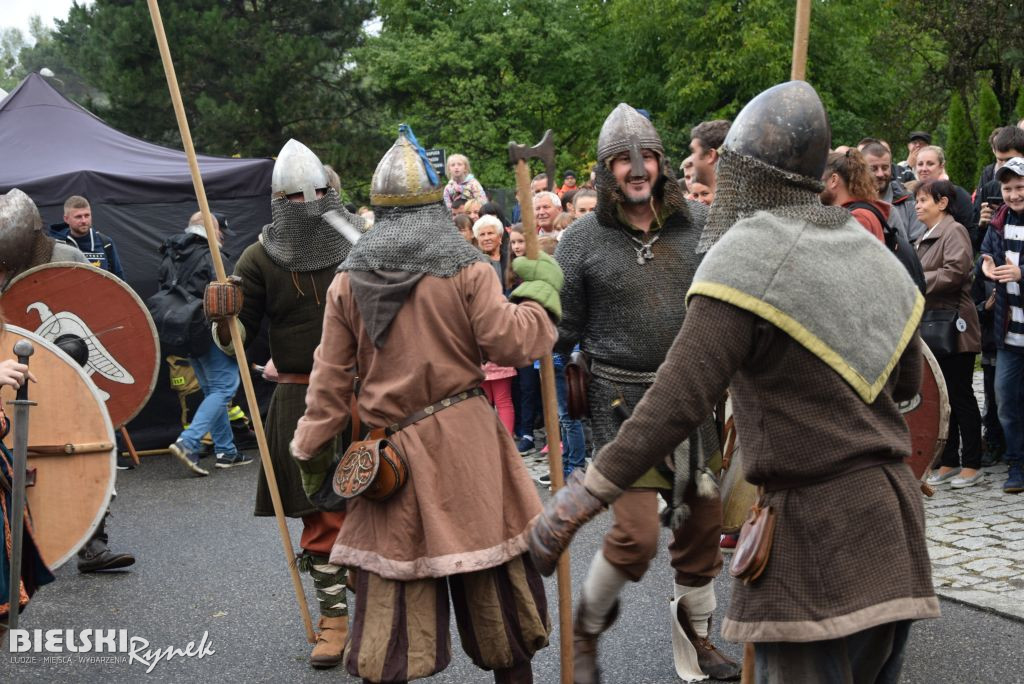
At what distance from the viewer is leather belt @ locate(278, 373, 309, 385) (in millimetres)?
4738

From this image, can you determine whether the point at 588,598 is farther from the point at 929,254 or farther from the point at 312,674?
the point at 929,254

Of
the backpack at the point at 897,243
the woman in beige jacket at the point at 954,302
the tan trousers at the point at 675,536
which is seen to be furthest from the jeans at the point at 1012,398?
the tan trousers at the point at 675,536

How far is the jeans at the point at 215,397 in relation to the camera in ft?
28.3

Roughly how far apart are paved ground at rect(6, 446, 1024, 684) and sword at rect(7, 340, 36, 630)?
3.13 ft

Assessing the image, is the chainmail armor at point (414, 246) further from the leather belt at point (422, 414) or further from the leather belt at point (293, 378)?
the leather belt at point (293, 378)

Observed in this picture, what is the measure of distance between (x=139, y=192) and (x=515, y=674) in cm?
716

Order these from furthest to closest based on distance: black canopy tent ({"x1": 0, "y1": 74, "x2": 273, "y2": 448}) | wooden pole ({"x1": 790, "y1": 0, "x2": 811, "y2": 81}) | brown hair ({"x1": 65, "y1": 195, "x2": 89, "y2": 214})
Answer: black canopy tent ({"x1": 0, "y1": 74, "x2": 273, "y2": 448}), brown hair ({"x1": 65, "y1": 195, "x2": 89, "y2": 214}), wooden pole ({"x1": 790, "y1": 0, "x2": 811, "y2": 81})

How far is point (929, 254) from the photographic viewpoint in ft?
22.3

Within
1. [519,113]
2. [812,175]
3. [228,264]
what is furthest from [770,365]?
[519,113]

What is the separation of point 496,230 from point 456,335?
15.5ft

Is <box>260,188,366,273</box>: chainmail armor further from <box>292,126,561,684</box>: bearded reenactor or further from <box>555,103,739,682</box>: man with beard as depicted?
<box>292,126,561,684</box>: bearded reenactor

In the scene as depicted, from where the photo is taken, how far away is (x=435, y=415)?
3.52 meters

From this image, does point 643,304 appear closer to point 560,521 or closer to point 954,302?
point 560,521

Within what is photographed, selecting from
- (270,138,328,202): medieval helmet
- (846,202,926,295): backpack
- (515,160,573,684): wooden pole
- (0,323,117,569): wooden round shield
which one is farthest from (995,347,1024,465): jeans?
(0,323,117,569): wooden round shield
